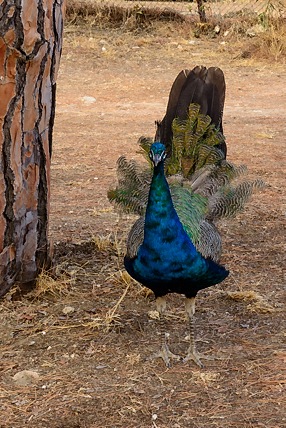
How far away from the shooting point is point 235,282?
454cm

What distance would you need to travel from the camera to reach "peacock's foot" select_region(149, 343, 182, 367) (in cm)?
372

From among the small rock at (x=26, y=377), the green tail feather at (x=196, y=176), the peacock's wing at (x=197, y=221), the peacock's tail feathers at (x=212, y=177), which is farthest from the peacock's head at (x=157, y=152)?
the small rock at (x=26, y=377)

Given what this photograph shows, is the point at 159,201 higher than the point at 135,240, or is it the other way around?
the point at 159,201

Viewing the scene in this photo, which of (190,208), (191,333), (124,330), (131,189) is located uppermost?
(190,208)

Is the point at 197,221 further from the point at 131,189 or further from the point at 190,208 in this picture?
the point at 131,189

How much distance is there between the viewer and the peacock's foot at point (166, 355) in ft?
12.2

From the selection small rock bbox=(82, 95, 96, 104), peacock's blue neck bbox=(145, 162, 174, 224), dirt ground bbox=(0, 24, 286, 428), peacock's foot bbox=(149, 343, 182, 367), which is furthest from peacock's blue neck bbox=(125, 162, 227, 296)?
small rock bbox=(82, 95, 96, 104)

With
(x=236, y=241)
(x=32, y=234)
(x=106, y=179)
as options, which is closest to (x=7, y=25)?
(x=32, y=234)

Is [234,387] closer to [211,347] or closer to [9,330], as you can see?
[211,347]

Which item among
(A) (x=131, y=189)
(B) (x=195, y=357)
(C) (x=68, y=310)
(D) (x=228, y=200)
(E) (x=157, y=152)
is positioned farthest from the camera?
(A) (x=131, y=189)

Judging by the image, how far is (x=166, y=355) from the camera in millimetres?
3738

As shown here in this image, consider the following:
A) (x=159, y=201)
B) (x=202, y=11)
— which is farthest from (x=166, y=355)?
(x=202, y=11)

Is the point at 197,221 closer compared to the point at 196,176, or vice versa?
the point at 197,221

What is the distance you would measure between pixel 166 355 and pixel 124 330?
358 millimetres
